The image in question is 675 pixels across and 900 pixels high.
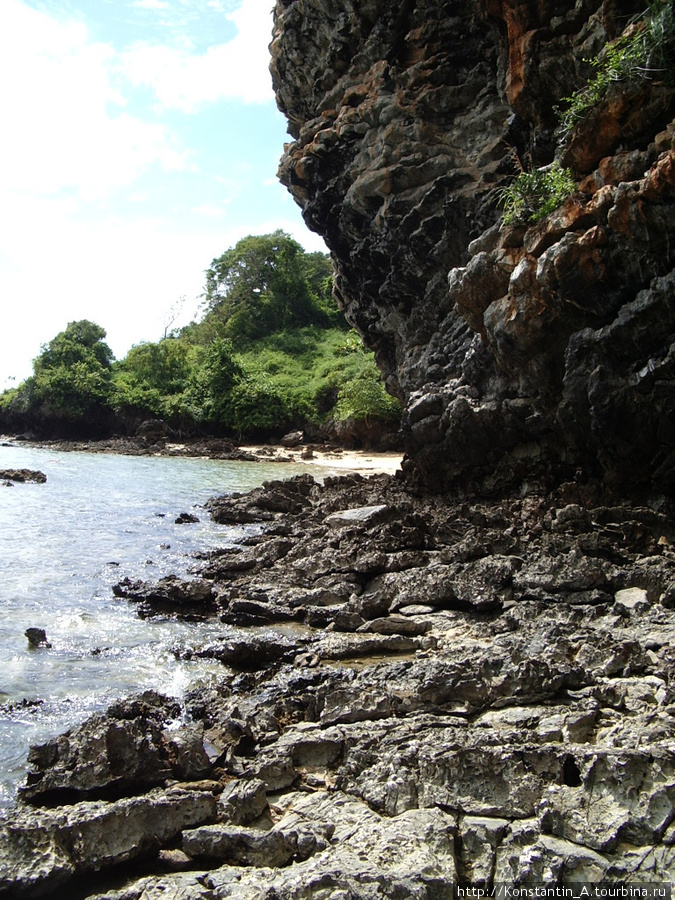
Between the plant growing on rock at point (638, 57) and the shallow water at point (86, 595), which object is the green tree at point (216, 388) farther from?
the plant growing on rock at point (638, 57)

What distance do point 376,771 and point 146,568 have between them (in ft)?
35.8

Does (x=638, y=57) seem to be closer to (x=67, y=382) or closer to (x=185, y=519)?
(x=185, y=519)

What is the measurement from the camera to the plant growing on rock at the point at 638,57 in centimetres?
1184

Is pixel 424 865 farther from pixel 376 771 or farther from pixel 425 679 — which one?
pixel 425 679

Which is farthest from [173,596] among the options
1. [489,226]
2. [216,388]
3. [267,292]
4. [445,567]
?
[267,292]

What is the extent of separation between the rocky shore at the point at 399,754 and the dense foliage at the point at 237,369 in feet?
102

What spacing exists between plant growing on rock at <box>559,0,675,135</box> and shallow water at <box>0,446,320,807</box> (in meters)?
12.7

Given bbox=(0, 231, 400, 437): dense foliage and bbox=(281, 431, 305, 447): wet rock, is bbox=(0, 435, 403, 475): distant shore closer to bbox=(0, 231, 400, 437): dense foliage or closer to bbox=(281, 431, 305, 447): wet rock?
bbox=(281, 431, 305, 447): wet rock

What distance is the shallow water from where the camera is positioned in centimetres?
850

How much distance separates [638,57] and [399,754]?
12950mm

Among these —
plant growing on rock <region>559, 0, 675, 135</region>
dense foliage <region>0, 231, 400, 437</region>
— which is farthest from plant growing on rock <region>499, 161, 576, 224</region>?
dense foliage <region>0, 231, 400, 437</region>

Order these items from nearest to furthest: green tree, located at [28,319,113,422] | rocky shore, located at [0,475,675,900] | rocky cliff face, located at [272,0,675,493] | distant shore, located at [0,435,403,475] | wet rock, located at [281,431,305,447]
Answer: rocky shore, located at [0,475,675,900], rocky cliff face, located at [272,0,675,493], distant shore, located at [0,435,403,475], wet rock, located at [281,431,305,447], green tree, located at [28,319,113,422]

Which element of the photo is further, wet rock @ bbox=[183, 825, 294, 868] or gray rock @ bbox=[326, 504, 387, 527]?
gray rock @ bbox=[326, 504, 387, 527]

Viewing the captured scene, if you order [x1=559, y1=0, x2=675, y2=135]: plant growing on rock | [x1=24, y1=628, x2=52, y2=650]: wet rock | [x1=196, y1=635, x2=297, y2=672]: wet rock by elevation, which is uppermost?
[x1=559, y1=0, x2=675, y2=135]: plant growing on rock
